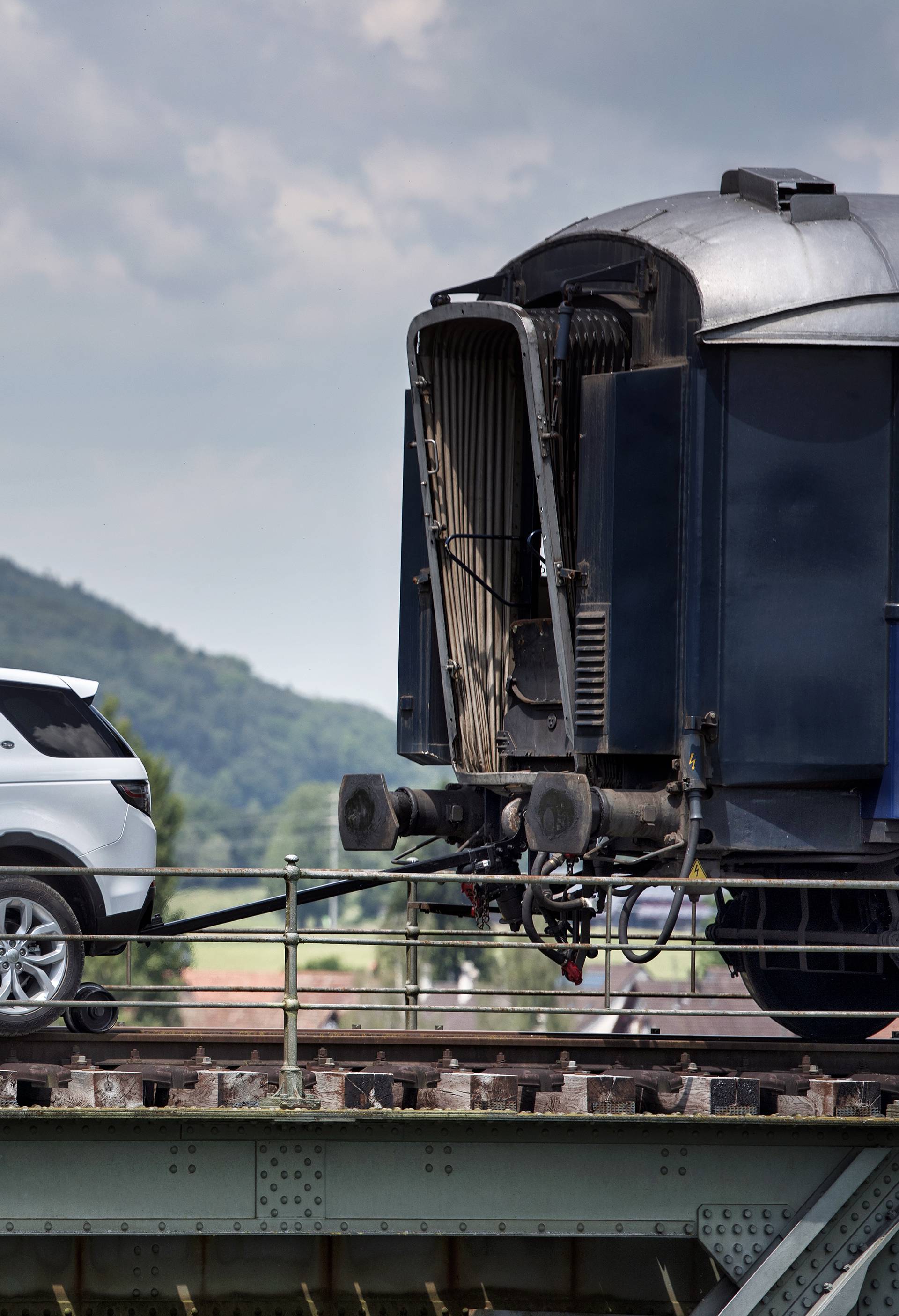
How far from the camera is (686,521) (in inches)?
349

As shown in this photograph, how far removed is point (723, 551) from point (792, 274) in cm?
164

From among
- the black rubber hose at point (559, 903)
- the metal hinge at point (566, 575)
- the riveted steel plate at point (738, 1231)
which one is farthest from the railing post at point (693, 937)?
the metal hinge at point (566, 575)

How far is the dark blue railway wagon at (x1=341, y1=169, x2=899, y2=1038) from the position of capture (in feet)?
28.8

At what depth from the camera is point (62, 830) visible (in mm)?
9070

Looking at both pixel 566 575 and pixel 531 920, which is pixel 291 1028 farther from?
pixel 566 575

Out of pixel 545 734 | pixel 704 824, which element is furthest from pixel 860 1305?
pixel 545 734

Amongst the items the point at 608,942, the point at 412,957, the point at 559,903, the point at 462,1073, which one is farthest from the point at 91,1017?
the point at 608,942

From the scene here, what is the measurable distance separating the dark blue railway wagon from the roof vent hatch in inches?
0.6

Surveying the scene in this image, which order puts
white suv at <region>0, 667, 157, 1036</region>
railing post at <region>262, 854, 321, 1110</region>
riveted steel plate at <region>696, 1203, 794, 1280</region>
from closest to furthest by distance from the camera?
1. railing post at <region>262, 854, 321, 1110</region>
2. riveted steel plate at <region>696, 1203, 794, 1280</region>
3. white suv at <region>0, 667, 157, 1036</region>

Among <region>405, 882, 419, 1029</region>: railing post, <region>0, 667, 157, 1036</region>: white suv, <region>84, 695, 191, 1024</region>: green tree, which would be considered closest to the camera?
<region>0, 667, 157, 1036</region>: white suv

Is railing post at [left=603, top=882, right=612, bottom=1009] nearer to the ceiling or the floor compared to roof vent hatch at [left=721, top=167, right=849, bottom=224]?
nearer to the floor

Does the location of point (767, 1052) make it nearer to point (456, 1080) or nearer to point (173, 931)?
point (456, 1080)

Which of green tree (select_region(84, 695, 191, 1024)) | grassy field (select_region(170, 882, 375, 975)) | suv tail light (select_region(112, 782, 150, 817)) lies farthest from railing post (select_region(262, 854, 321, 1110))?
grassy field (select_region(170, 882, 375, 975))

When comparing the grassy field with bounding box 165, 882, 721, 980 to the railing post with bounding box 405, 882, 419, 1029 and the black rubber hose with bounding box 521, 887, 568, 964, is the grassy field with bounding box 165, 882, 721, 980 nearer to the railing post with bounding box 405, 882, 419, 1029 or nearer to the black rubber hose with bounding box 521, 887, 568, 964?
the railing post with bounding box 405, 882, 419, 1029
